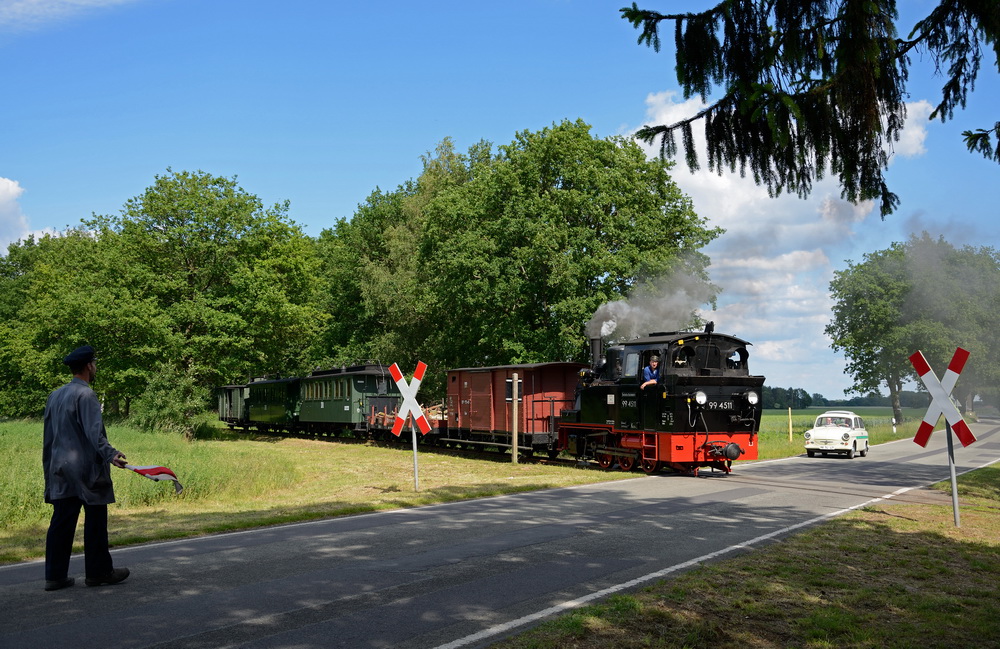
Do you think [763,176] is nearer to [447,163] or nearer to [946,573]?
[946,573]

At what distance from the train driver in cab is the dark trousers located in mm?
13438

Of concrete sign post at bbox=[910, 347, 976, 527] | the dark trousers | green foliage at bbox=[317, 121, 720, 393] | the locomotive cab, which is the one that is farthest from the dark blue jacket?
green foliage at bbox=[317, 121, 720, 393]

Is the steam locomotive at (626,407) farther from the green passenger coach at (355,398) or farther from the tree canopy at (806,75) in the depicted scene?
the tree canopy at (806,75)

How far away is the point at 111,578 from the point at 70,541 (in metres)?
0.46

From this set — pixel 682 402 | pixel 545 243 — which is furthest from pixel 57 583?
pixel 545 243

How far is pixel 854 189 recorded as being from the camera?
6766mm

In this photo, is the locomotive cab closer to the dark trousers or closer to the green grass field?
the green grass field

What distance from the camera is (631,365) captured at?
19.2 m

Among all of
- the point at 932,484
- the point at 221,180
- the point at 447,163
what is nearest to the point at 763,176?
the point at 932,484

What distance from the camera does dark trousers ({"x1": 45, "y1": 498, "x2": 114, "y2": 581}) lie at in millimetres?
6625

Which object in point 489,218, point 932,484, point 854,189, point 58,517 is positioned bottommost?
point 932,484

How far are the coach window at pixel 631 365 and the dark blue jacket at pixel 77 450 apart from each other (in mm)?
Answer: 13816

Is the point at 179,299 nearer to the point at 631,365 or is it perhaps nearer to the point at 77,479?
the point at 631,365

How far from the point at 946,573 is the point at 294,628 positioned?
610 centimetres
